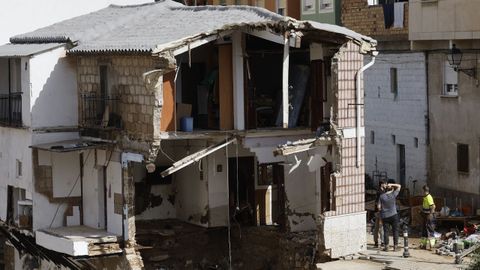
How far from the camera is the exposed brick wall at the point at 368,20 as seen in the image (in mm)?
40031

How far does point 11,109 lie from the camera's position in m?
35.3

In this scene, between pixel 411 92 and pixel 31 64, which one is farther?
pixel 411 92

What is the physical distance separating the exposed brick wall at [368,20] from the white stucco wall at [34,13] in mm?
8274

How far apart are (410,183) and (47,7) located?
11.9m

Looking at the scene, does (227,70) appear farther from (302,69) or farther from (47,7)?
(47,7)

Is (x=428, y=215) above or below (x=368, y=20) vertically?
below

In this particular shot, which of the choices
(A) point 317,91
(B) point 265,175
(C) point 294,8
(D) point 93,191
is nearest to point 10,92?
(D) point 93,191

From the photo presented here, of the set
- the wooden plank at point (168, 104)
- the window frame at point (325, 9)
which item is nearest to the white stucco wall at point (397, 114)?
the window frame at point (325, 9)

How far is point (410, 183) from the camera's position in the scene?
1547 inches

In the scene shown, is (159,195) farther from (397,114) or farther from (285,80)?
(397,114)

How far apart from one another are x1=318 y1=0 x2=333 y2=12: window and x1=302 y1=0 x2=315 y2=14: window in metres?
0.57

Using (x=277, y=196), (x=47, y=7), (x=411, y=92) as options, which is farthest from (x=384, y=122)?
(x=47, y=7)

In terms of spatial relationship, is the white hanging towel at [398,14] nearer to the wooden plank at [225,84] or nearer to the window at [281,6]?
the window at [281,6]

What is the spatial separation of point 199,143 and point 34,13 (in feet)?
30.0
